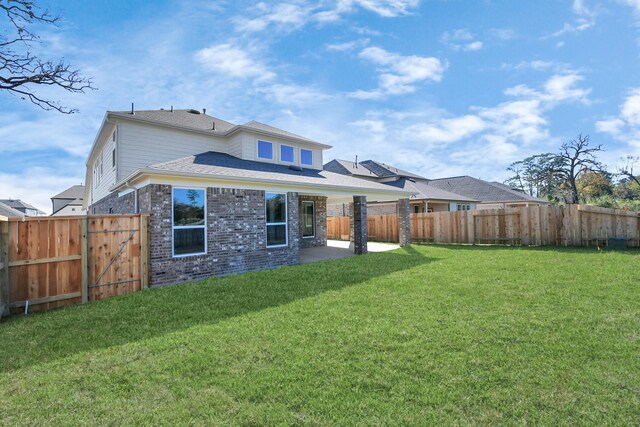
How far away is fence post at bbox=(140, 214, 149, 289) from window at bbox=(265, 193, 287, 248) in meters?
3.60

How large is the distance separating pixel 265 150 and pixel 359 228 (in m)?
5.24

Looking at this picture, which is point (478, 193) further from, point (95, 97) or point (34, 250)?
point (34, 250)

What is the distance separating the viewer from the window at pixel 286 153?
1411 centimetres

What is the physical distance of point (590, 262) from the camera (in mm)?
9195

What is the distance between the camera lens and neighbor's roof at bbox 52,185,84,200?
1762 inches

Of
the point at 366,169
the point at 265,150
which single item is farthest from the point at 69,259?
the point at 366,169

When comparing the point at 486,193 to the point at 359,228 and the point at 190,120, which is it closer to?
the point at 359,228

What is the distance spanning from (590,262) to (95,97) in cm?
1811

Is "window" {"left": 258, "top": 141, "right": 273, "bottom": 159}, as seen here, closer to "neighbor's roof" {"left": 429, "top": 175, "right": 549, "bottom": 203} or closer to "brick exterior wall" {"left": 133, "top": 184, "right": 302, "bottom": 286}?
"brick exterior wall" {"left": 133, "top": 184, "right": 302, "bottom": 286}

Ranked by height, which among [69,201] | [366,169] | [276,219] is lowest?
[276,219]

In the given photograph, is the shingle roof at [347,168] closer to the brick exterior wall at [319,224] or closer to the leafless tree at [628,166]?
the brick exterior wall at [319,224]

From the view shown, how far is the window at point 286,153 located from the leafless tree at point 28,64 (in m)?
7.61

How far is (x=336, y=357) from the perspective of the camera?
3.71 m

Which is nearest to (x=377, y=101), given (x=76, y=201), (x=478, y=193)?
(x=478, y=193)
